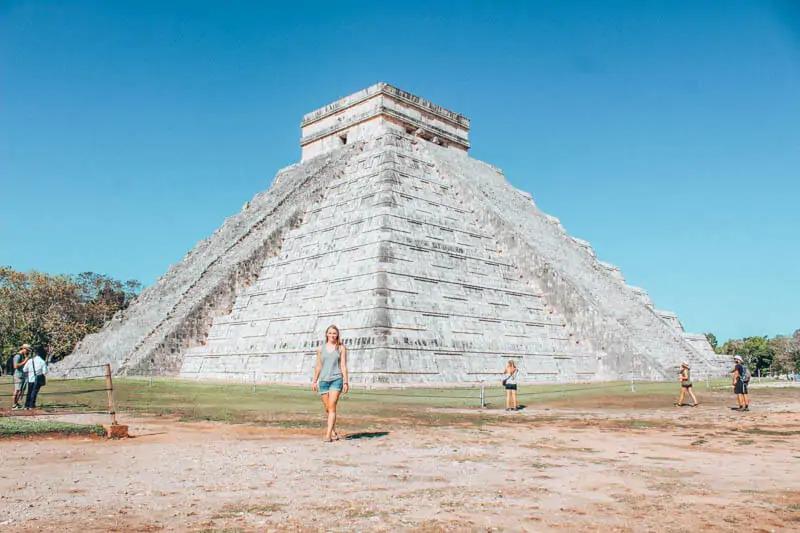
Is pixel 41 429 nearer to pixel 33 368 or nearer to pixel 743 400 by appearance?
pixel 33 368

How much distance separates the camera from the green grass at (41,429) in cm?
789

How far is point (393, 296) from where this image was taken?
19031mm

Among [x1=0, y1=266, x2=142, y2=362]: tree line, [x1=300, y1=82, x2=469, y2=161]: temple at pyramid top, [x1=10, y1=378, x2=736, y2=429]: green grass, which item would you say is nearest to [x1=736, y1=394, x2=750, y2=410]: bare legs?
[x1=10, y1=378, x2=736, y2=429]: green grass

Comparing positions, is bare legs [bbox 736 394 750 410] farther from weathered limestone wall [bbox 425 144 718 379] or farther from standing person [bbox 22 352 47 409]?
standing person [bbox 22 352 47 409]

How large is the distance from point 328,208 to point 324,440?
1848 cm

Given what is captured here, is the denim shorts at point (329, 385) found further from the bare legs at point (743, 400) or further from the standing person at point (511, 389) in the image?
the bare legs at point (743, 400)

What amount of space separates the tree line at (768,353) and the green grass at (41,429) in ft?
180

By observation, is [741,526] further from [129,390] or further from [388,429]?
[129,390]

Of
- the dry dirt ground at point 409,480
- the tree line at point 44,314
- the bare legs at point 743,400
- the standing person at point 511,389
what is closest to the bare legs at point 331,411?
the dry dirt ground at point 409,480

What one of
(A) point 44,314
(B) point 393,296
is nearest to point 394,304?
(B) point 393,296

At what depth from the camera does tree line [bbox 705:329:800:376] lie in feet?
185

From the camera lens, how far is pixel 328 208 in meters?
25.6

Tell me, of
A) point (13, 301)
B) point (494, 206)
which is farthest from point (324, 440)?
point (13, 301)

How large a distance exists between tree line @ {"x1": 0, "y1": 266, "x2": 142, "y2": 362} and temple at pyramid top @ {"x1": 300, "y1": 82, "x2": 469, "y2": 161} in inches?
718
